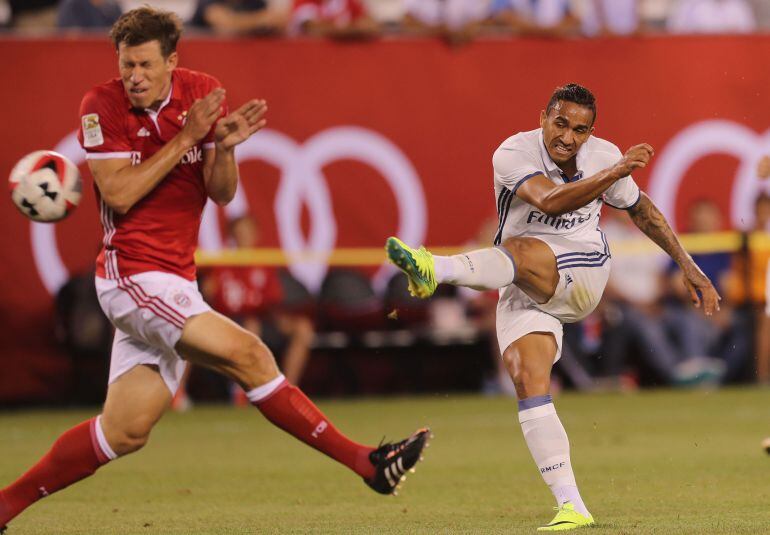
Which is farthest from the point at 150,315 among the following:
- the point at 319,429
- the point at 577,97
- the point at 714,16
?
the point at 714,16

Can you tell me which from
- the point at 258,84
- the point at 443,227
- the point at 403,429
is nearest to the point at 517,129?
the point at 443,227

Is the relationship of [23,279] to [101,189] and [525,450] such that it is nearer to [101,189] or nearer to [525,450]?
[525,450]

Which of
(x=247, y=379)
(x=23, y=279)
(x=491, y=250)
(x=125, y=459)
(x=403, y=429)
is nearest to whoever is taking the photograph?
(x=247, y=379)

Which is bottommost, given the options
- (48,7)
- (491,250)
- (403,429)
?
(403,429)

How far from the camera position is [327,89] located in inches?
575

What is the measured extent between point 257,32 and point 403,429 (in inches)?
185

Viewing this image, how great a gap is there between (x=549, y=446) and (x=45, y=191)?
269 centimetres

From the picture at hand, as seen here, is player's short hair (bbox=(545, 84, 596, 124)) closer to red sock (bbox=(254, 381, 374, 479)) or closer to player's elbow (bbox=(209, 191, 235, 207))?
player's elbow (bbox=(209, 191, 235, 207))

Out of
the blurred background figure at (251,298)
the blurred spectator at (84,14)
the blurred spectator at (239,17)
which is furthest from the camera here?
the blurred spectator at (239,17)

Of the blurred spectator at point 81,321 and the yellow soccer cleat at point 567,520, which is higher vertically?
the blurred spectator at point 81,321

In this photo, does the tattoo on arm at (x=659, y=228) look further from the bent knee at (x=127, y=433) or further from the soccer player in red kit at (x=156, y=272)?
the bent knee at (x=127, y=433)

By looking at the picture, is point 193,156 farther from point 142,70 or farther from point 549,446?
point 549,446

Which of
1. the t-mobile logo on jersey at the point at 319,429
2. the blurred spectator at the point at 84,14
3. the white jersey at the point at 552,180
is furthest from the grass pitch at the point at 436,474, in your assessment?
the blurred spectator at the point at 84,14

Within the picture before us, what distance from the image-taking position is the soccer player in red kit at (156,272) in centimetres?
638
